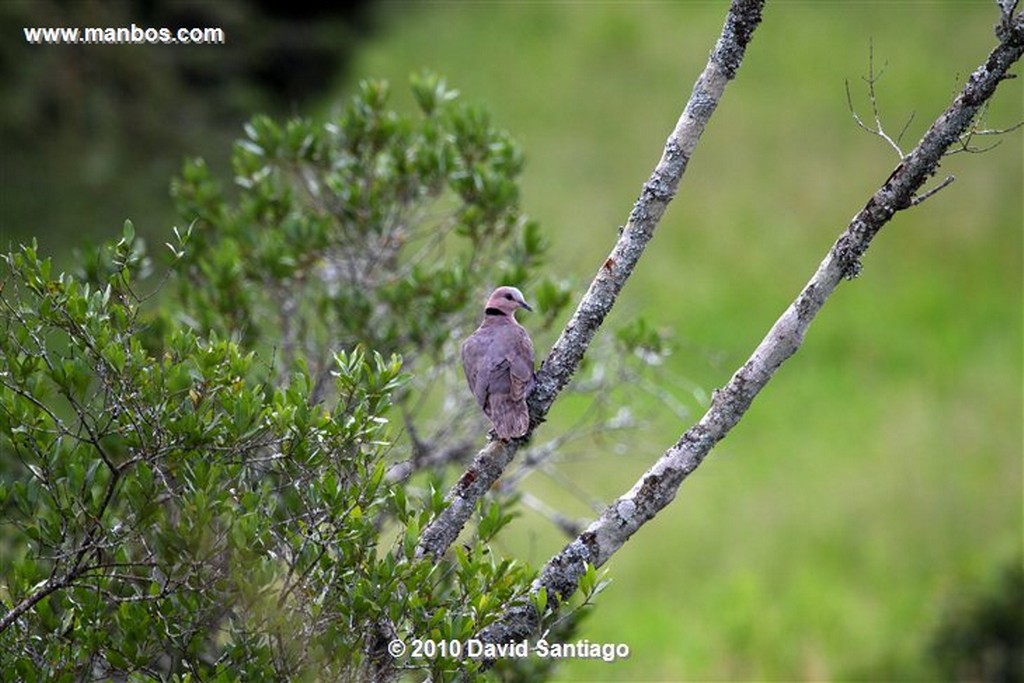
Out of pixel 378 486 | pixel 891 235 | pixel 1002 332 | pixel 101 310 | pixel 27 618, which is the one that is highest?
pixel 891 235

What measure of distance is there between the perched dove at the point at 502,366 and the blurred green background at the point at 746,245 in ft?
18.0

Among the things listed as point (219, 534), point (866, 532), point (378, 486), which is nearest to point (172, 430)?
point (219, 534)

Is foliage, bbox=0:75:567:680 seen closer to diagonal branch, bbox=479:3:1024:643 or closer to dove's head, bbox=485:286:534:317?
diagonal branch, bbox=479:3:1024:643

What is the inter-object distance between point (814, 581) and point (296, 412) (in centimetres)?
1101

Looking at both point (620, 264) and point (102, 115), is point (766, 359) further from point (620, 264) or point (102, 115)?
point (102, 115)

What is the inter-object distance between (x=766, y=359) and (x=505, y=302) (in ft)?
5.26

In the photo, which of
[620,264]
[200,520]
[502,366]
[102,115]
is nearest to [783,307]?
[102,115]

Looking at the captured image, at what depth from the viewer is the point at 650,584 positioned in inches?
587

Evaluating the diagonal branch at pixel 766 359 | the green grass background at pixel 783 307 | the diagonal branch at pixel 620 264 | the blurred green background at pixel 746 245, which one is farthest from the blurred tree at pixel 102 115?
the diagonal branch at pixel 766 359

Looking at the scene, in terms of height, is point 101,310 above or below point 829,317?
below

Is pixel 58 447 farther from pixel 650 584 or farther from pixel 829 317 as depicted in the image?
pixel 829 317

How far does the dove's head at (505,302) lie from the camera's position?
19.8ft

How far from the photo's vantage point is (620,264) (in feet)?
16.7

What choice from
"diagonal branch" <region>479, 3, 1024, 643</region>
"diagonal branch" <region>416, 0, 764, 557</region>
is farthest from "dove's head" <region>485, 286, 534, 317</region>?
"diagonal branch" <region>479, 3, 1024, 643</region>
